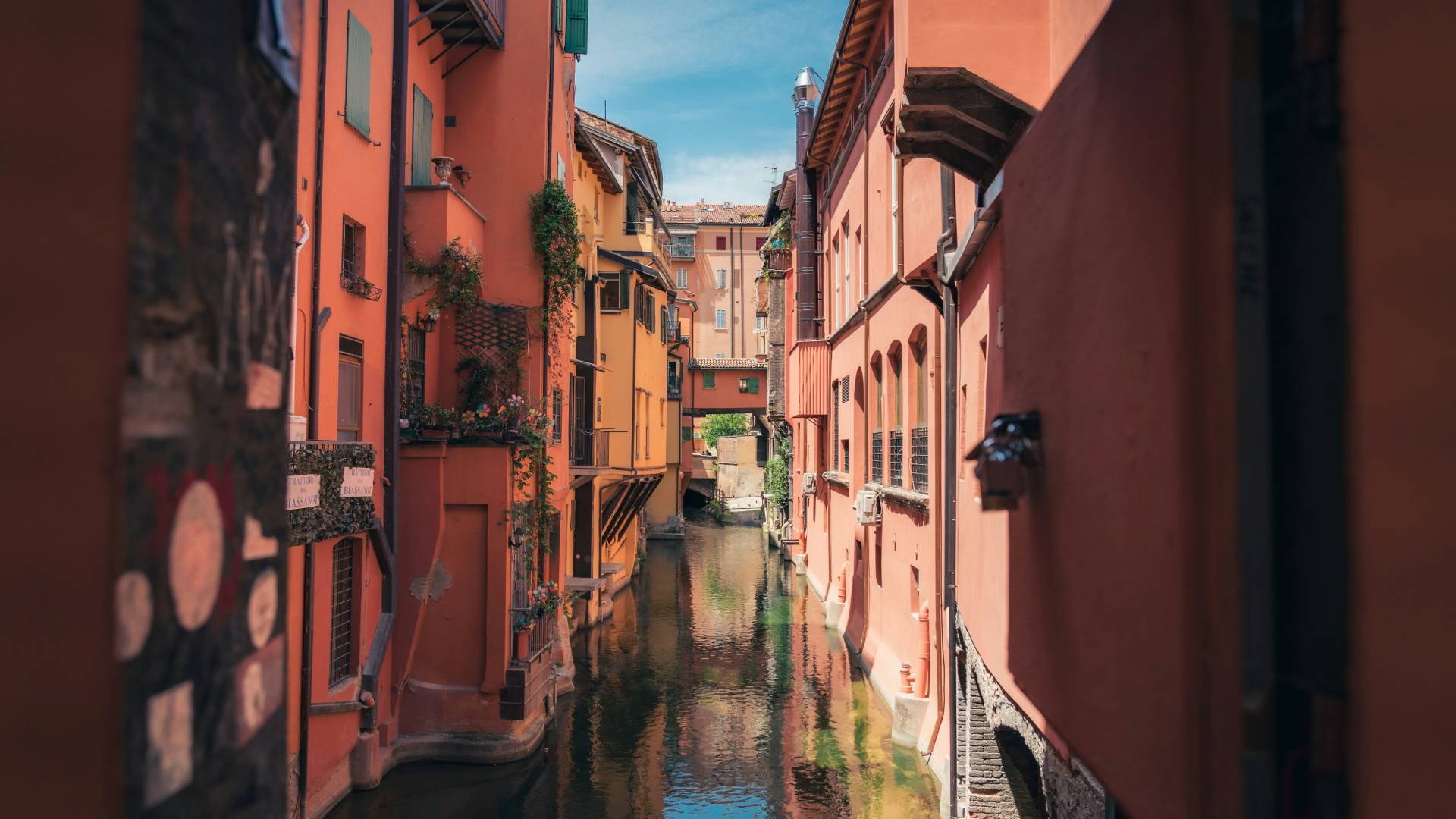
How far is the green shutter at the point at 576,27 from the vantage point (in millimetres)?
16078

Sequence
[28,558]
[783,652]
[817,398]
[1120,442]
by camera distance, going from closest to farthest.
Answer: [28,558] < [1120,442] < [783,652] < [817,398]

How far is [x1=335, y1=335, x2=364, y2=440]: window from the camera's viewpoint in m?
10.8

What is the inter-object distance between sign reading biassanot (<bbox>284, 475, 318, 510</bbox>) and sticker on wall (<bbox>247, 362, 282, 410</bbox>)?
6324 mm

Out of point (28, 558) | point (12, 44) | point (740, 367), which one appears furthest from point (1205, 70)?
point (740, 367)

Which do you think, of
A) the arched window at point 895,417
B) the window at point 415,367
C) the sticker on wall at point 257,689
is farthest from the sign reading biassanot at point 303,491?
the arched window at point 895,417

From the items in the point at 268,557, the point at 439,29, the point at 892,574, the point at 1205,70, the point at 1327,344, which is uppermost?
the point at 439,29

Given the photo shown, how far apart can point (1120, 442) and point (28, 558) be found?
3.38 meters

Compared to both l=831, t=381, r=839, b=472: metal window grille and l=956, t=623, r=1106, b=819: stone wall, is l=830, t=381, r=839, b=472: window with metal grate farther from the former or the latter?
l=956, t=623, r=1106, b=819: stone wall

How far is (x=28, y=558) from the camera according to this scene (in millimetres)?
1923

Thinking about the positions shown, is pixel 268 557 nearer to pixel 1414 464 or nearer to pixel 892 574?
pixel 1414 464

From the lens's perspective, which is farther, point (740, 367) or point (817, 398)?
point (740, 367)

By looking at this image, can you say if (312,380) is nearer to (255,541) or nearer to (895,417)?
(255,541)

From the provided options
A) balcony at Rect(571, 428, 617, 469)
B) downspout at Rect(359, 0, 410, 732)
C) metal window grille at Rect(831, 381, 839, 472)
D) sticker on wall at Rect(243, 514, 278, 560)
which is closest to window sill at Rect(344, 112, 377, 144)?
downspout at Rect(359, 0, 410, 732)

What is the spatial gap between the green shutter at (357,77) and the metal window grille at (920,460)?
782 cm
